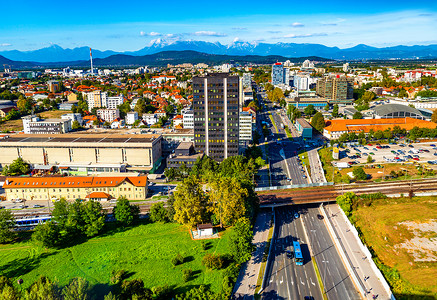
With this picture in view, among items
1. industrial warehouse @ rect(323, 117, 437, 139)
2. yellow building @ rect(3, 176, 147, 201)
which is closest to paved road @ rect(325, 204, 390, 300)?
yellow building @ rect(3, 176, 147, 201)

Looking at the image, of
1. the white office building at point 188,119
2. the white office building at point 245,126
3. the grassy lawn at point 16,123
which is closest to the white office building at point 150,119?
the white office building at point 188,119

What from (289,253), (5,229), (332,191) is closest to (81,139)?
(5,229)

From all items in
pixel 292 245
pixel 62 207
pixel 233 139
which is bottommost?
pixel 292 245

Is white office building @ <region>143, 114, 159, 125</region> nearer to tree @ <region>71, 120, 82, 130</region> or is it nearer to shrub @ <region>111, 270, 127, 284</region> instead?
tree @ <region>71, 120, 82, 130</region>

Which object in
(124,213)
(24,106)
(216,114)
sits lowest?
(124,213)

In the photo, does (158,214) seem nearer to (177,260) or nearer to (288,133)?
(177,260)

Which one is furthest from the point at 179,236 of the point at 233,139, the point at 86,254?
the point at 233,139

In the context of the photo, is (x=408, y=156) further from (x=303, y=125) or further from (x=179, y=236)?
(x=179, y=236)
